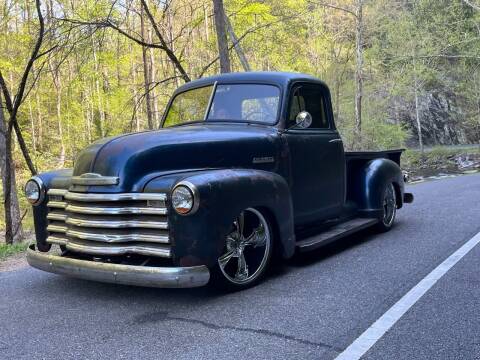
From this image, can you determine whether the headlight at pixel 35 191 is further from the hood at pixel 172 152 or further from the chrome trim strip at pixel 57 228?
the hood at pixel 172 152

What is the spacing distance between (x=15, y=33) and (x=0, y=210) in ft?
30.1

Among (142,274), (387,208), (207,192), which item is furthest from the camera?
(387,208)

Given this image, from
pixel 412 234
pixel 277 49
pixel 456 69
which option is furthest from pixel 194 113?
pixel 456 69

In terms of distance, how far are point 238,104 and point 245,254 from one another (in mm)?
1711

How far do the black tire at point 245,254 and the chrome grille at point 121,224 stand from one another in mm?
612

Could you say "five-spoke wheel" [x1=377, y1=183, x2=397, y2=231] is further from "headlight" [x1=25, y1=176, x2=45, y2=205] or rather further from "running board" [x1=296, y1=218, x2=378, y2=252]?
"headlight" [x1=25, y1=176, x2=45, y2=205]

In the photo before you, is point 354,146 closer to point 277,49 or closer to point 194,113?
point 277,49

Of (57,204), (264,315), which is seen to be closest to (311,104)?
(264,315)

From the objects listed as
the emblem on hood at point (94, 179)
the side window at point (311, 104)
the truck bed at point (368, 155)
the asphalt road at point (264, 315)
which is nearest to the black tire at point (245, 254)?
the asphalt road at point (264, 315)

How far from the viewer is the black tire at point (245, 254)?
424cm

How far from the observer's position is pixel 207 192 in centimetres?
385

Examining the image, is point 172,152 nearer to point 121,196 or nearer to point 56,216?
point 121,196

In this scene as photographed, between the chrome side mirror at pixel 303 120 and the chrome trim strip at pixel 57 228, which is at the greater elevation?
the chrome side mirror at pixel 303 120

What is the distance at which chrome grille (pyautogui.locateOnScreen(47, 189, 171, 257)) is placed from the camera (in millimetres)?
3826
